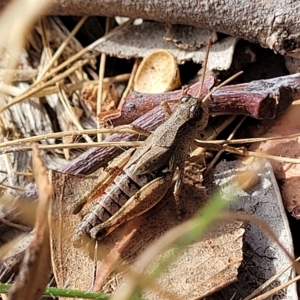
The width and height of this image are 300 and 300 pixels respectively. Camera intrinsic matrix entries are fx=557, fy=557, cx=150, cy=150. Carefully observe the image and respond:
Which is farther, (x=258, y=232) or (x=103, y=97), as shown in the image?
(x=103, y=97)

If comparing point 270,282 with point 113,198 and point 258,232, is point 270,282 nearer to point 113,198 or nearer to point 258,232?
point 258,232

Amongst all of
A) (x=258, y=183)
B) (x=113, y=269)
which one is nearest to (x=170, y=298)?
(x=113, y=269)

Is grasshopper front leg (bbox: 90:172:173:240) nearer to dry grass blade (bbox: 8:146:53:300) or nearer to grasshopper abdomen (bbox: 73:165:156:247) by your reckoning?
grasshopper abdomen (bbox: 73:165:156:247)

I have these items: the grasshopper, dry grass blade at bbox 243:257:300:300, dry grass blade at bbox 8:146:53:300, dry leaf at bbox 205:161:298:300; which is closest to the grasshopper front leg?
the grasshopper

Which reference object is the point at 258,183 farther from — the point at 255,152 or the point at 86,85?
the point at 86,85

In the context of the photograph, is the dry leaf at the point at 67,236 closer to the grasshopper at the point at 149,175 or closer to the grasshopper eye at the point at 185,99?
the grasshopper at the point at 149,175

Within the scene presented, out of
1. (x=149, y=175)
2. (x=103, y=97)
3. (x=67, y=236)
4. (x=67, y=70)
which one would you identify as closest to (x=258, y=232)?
(x=149, y=175)
